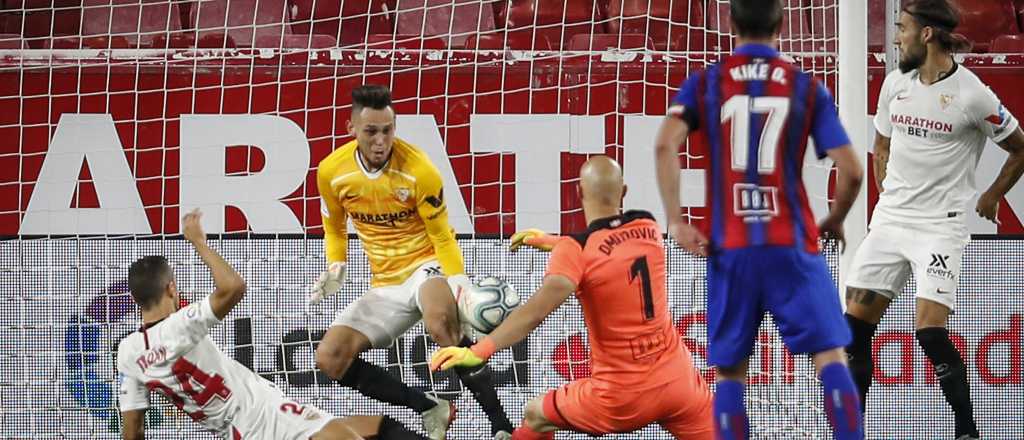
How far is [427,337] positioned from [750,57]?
379 cm

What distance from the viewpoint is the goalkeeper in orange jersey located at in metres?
5.81

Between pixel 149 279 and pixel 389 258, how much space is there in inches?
50.3

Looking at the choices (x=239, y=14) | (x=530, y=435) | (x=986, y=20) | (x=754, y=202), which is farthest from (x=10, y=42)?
(x=986, y=20)

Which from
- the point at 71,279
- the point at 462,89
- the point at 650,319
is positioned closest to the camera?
the point at 650,319

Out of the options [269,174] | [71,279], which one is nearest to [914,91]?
[269,174]

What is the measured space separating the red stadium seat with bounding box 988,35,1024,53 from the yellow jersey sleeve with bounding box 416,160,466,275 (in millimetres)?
4366

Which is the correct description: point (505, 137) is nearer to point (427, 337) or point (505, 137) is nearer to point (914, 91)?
point (427, 337)

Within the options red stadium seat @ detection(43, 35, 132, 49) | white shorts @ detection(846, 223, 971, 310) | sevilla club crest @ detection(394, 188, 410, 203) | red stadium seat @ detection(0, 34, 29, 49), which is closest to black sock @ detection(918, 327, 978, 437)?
white shorts @ detection(846, 223, 971, 310)

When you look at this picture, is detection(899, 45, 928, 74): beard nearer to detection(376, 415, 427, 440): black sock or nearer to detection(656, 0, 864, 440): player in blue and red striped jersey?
detection(656, 0, 864, 440): player in blue and red striped jersey

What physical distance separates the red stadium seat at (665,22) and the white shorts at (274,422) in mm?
3450

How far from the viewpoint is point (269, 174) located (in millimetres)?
7914

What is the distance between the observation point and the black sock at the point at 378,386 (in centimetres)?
598

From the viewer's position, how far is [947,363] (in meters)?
5.61

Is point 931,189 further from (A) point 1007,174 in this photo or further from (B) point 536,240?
(B) point 536,240
